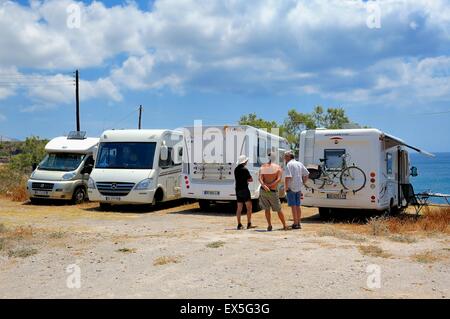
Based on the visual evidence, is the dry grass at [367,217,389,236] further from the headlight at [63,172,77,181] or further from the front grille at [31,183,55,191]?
the front grille at [31,183,55,191]

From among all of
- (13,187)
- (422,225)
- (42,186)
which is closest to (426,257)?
(422,225)

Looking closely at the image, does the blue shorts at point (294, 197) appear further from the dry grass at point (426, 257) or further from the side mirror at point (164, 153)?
the side mirror at point (164, 153)

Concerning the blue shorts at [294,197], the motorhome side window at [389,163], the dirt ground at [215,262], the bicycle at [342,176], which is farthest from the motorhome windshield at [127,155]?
the motorhome side window at [389,163]

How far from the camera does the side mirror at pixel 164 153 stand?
54.3ft


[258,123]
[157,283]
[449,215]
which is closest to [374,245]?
[157,283]

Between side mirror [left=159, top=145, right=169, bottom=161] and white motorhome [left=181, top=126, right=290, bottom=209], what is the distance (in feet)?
3.17

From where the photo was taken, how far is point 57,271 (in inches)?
291

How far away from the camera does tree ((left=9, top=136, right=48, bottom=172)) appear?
4162cm

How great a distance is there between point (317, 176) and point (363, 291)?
735 cm

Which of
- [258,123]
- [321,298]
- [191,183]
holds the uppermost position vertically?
[258,123]

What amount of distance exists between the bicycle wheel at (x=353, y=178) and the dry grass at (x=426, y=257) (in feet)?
14.7

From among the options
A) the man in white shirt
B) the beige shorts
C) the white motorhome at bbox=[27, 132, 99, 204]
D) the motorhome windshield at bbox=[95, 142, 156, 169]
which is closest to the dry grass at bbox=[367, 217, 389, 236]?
the man in white shirt

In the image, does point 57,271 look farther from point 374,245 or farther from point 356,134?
point 356,134

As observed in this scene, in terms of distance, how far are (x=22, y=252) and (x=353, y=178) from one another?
8049mm
